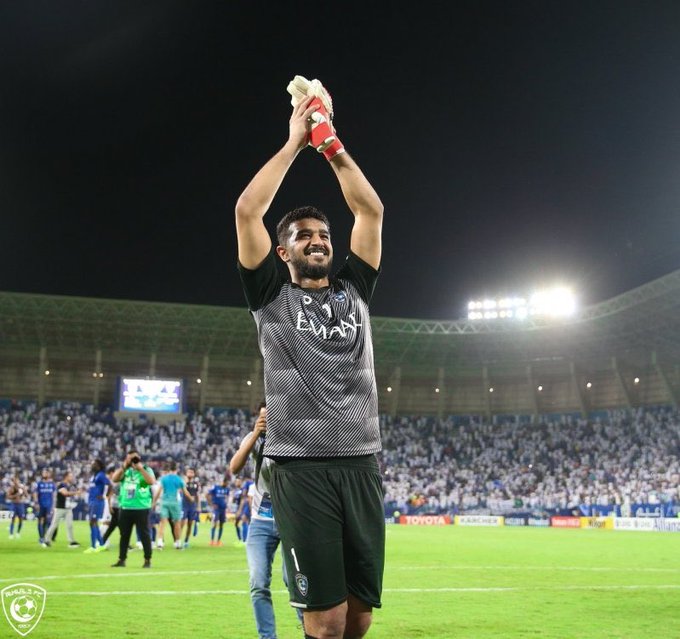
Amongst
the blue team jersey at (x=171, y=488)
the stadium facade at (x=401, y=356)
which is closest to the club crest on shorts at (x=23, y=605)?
the blue team jersey at (x=171, y=488)

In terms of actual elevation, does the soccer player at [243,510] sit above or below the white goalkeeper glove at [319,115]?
below

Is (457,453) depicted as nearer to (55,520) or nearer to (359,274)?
(55,520)

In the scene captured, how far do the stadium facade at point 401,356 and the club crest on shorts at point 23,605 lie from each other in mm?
44041

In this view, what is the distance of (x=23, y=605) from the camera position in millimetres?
10148

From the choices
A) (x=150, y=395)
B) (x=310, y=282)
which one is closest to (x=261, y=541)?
(x=310, y=282)

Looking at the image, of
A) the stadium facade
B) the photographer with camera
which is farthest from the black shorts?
the stadium facade

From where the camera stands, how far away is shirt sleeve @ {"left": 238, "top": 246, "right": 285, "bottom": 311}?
4168 mm

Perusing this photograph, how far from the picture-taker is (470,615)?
958 centimetres

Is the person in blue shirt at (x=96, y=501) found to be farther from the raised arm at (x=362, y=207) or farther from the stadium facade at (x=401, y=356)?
the stadium facade at (x=401, y=356)

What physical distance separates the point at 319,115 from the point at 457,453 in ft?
188

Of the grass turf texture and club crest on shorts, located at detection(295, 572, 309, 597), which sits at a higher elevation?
club crest on shorts, located at detection(295, 572, 309, 597)

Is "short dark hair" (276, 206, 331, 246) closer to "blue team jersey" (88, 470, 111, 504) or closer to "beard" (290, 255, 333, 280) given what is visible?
"beard" (290, 255, 333, 280)

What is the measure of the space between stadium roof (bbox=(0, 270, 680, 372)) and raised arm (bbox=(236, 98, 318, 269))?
157 ft

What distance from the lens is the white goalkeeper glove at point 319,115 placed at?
431cm
